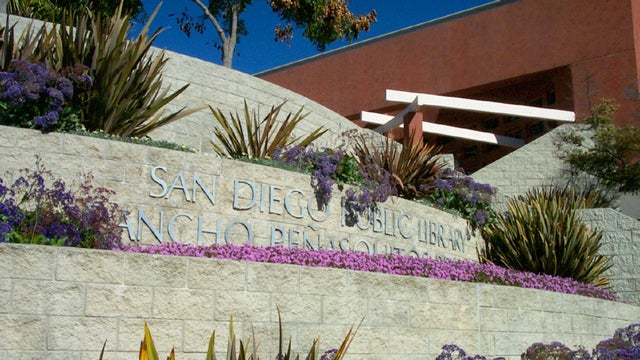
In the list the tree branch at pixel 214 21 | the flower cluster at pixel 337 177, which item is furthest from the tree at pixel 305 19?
the flower cluster at pixel 337 177

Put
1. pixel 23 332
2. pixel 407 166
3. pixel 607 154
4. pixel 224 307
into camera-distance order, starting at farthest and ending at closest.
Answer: pixel 607 154 → pixel 407 166 → pixel 224 307 → pixel 23 332

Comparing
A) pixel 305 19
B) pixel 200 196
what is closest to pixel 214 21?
pixel 305 19

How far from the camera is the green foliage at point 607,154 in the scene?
21297mm

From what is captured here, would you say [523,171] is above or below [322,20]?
below

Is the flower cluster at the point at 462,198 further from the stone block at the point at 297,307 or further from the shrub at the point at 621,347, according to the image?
the stone block at the point at 297,307

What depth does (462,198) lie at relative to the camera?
14.2 meters

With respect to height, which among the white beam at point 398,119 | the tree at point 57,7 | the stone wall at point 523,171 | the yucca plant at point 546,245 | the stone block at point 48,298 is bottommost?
the stone block at point 48,298

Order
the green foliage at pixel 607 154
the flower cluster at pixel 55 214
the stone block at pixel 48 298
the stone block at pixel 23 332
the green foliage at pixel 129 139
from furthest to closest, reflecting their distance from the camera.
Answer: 1. the green foliage at pixel 607 154
2. the green foliage at pixel 129 139
3. the flower cluster at pixel 55 214
4. the stone block at pixel 48 298
5. the stone block at pixel 23 332

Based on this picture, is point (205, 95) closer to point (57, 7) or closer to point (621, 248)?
point (57, 7)

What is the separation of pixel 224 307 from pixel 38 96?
3.52 metres

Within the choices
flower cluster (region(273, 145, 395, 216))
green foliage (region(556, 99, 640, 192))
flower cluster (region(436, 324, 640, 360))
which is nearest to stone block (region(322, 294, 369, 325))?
flower cluster (region(436, 324, 640, 360))

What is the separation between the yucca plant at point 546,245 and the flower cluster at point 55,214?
23.8 feet

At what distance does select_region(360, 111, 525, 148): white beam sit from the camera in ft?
82.5

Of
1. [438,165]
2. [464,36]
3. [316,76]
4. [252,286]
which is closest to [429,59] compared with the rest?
[464,36]
